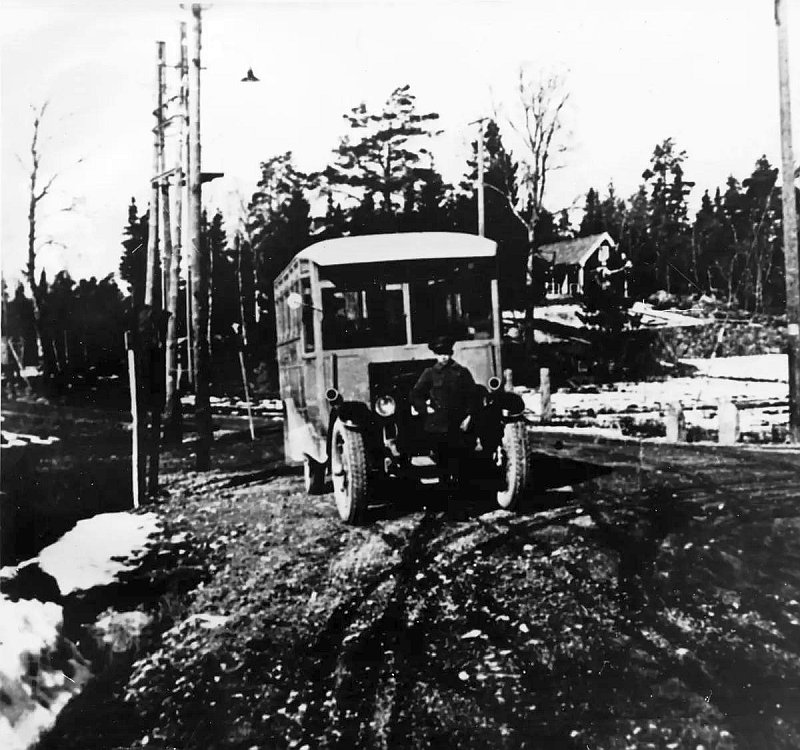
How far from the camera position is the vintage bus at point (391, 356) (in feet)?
14.3

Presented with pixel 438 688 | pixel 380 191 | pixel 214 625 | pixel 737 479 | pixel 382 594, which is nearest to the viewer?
pixel 438 688

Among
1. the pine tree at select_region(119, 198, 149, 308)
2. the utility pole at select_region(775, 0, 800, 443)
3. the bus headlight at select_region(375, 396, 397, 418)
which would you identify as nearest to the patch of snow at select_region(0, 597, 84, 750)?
the pine tree at select_region(119, 198, 149, 308)

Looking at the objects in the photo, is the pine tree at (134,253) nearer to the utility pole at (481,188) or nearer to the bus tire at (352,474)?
the bus tire at (352,474)

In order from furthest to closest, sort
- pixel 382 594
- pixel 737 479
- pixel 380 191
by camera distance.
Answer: pixel 737 479
pixel 380 191
pixel 382 594

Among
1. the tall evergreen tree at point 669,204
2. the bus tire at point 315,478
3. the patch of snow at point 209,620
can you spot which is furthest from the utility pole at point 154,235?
the tall evergreen tree at point 669,204

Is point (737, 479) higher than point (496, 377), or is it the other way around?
point (496, 377)

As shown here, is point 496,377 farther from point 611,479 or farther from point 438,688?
point 438,688

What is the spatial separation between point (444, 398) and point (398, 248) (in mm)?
952

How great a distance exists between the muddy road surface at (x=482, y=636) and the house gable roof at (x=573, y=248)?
1.48 meters

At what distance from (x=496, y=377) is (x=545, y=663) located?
2.17 metres

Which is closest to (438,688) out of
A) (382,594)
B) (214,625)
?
(382,594)

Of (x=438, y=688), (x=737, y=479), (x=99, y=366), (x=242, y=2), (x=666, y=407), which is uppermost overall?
(x=242, y=2)

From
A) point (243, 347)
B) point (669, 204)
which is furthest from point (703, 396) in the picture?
point (243, 347)

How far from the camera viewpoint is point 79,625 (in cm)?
304
